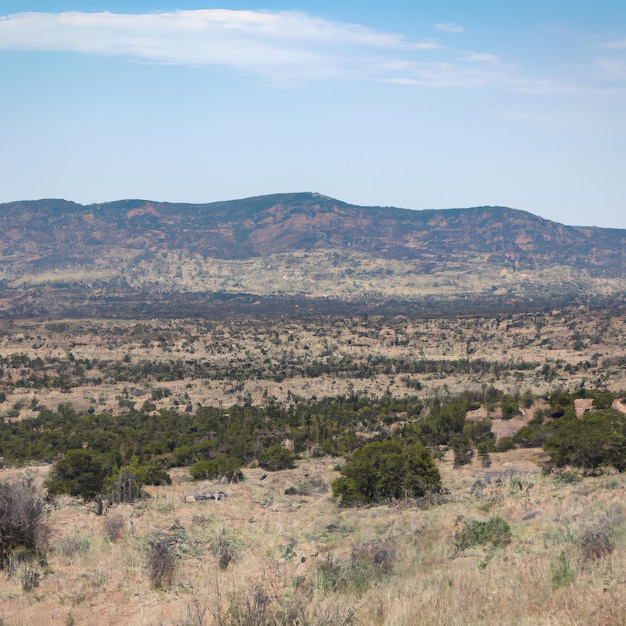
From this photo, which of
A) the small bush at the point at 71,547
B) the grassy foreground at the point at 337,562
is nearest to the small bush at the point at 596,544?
the grassy foreground at the point at 337,562

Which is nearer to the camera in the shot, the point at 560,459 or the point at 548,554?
the point at 548,554

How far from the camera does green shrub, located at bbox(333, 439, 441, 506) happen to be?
21.5 meters

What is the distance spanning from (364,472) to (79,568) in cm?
1111

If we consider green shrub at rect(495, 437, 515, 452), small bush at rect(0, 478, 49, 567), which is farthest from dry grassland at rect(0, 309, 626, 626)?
green shrub at rect(495, 437, 515, 452)

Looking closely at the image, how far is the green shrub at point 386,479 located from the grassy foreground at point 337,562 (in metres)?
0.79

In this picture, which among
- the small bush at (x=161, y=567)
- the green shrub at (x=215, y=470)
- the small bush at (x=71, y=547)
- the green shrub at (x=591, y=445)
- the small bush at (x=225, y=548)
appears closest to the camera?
the small bush at (x=161, y=567)

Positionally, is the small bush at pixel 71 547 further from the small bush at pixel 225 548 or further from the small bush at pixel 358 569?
the small bush at pixel 358 569

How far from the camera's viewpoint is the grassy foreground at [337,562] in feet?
26.1

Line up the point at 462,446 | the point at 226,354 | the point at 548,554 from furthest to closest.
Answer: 1. the point at 226,354
2. the point at 462,446
3. the point at 548,554

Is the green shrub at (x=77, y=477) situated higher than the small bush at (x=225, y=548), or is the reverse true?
the small bush at (x=225, y=548)

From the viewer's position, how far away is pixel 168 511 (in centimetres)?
1944

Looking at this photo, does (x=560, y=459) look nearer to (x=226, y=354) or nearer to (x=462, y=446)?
(x=462, y=446)

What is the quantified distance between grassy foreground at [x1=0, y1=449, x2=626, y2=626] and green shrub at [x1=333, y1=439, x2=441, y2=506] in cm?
79

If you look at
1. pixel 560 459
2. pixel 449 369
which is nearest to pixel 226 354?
pixel 449 369
